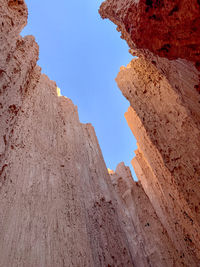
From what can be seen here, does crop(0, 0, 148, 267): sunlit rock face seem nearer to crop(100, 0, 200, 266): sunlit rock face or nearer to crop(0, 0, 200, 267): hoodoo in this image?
crop(0, 0, 200, 267): hoodoo

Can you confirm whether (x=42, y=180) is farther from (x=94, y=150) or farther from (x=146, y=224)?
(x=146, y=224)

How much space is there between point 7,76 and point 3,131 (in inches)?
31.5

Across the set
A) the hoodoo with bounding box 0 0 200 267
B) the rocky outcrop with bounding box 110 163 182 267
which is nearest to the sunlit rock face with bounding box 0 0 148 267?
the hoodoo with bounding box 0 0 200 267

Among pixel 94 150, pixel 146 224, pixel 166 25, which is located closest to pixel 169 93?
pixel 166 25

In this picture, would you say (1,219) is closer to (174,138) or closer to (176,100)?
(174,138)

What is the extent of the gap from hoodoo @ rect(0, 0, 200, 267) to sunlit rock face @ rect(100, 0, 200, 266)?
2cm

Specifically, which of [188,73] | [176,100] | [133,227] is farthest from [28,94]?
[133,227]

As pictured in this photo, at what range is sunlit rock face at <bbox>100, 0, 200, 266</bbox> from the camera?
9.77ft

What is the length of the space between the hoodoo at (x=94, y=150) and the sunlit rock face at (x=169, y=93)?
2 cm

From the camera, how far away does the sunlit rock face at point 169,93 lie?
2.98 m

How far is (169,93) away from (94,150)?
4.90 meters

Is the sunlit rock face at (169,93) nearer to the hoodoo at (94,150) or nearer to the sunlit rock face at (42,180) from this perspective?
the hoodoo at (94,150)

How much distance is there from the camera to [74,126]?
31.6 feet

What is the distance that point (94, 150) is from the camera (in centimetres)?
967
